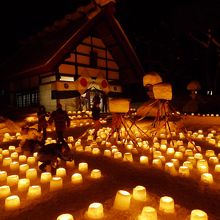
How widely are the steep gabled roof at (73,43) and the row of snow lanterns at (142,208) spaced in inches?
422

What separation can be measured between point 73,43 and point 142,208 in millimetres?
12195

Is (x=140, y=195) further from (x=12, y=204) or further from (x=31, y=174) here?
(x=31, y=174)

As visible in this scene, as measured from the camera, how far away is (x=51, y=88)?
14383mm

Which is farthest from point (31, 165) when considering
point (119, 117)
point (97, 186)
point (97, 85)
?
point (97, 85)

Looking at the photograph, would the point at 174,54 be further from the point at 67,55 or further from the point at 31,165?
the point at 31,165

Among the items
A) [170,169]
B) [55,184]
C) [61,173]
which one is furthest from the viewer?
[170,169]

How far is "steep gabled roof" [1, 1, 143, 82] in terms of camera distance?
45.3 feet

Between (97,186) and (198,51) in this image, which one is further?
(198,51)

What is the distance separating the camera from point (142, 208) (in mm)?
3486

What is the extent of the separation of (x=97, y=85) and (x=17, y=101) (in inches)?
220

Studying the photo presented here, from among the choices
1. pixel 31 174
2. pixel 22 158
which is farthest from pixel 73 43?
→ pixel 31 174

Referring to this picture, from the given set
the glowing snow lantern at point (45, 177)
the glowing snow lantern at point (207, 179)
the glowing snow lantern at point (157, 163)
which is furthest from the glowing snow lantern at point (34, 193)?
the glowing snow lantern at point (207, 179)

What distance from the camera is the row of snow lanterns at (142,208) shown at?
304cm

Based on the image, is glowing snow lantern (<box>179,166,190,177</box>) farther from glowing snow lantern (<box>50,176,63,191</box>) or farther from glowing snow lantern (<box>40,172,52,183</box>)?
glowing snow lantern (<box>40,172,52,183</box>)
